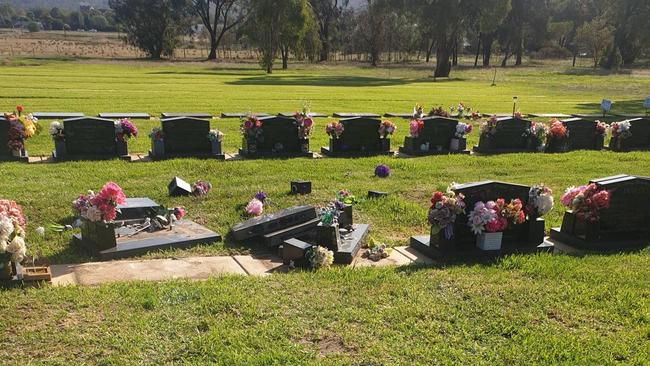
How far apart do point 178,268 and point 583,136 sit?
1339 centimetres

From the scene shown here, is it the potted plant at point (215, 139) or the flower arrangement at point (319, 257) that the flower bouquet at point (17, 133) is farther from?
the flower arrangement at point (319, 257)

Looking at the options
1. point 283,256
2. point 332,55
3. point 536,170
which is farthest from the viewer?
point 332,55

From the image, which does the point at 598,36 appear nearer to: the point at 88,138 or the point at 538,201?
the point at 88,138

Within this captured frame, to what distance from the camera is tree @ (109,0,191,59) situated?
72125 millimetres

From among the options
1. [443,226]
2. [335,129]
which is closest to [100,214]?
[443,226]

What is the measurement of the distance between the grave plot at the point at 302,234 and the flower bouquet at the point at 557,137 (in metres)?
9.49

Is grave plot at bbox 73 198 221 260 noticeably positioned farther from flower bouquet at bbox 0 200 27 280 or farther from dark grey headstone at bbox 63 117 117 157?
dark grey headstone at bbox 63 117 117 157

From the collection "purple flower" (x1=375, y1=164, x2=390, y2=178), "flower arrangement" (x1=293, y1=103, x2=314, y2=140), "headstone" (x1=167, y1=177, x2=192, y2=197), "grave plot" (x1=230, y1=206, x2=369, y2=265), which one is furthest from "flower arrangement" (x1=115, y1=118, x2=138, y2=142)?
"grave plot" (x1=230, y1=206, x2=369, y2=265)

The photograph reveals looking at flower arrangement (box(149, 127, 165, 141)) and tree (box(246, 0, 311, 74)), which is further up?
tree (box(246, 0, 311, 74))

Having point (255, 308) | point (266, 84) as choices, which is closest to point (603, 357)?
point (255, 308)

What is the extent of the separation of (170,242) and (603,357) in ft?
16.8

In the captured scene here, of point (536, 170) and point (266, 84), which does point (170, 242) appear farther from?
point (266, 84)

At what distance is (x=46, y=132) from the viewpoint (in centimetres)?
1574

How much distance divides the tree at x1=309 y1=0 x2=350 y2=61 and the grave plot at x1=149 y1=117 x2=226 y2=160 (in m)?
67.7
